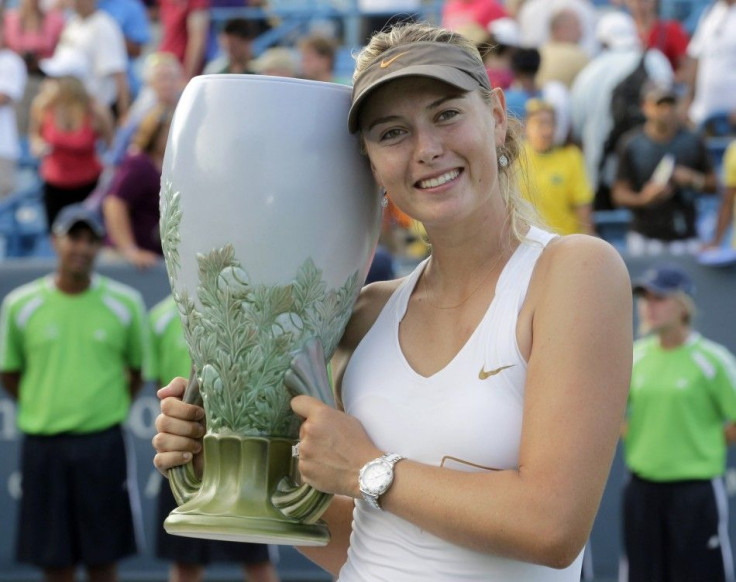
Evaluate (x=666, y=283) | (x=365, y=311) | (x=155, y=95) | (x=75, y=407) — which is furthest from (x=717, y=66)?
(x=365, y=311)

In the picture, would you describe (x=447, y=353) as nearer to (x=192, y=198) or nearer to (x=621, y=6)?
(x=192, y=198)

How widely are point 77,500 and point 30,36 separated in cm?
466

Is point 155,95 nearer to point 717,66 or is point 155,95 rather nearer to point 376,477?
point 717,66

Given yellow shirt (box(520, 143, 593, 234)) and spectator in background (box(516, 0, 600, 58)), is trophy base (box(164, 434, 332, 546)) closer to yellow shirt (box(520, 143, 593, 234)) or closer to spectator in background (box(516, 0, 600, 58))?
yellow shirt (box(520, 143, 593, 234))

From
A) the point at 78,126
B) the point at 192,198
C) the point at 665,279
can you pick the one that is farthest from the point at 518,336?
the point at 78,126

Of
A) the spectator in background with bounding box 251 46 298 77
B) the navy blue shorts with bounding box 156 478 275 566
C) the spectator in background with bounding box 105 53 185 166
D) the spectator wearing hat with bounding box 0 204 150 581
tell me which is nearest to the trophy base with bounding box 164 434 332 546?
the navy blue shorts with bounding box 156 478 275 566

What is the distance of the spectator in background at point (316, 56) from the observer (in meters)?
7.75

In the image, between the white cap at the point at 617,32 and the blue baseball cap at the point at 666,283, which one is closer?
the blue baseball cap at the point at 666,283

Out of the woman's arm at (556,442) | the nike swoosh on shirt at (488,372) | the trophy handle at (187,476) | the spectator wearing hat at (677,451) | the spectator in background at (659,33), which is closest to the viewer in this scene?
the woman's arm at (556,442)

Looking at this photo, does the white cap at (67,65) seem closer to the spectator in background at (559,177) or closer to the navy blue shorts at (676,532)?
the spectator in background at (559,177)

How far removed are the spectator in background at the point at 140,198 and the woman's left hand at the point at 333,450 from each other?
4.99 m

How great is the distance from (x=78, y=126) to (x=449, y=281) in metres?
6.18

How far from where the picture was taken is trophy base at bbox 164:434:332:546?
213 cm

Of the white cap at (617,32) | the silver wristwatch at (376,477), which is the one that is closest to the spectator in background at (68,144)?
the white cap at (617,32)
